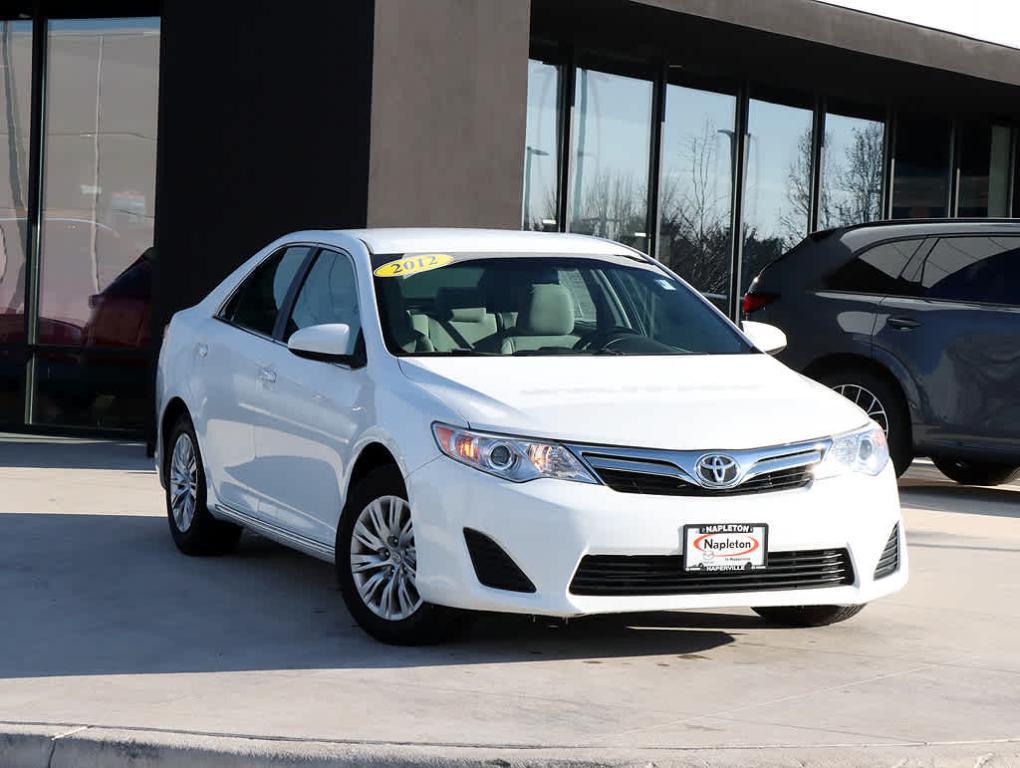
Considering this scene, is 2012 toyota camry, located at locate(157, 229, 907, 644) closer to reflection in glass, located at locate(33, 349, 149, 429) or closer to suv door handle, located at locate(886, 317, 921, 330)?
suv door handle, located at locate(886, 317, 921, 330)

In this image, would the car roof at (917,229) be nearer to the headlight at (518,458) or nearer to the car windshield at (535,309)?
the car windshield at (535,309)

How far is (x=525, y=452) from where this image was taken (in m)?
6.12

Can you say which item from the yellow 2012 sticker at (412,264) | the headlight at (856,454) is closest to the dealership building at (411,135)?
the yellow 2012 sticker at (412,264)

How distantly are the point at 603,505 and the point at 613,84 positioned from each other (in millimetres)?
11005

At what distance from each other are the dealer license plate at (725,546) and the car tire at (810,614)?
79cm

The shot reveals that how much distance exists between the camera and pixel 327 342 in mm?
6953

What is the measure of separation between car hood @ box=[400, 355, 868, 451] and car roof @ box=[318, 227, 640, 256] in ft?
2.78

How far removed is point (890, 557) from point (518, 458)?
159 cm

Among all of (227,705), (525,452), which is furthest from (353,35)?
(227,705)

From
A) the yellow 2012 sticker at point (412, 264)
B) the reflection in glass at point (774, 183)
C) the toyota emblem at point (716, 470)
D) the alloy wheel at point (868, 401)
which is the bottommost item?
the alloy wheel at point (868, 401)

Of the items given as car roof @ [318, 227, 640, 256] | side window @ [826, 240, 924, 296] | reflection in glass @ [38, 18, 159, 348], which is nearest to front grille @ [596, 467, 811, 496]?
car roof @ [318, 227, 640, 256]

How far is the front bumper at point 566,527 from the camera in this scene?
237 inches

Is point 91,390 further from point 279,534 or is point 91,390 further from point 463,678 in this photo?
point 463,678

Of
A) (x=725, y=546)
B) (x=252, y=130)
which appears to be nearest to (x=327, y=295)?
(x=725, y=546)
